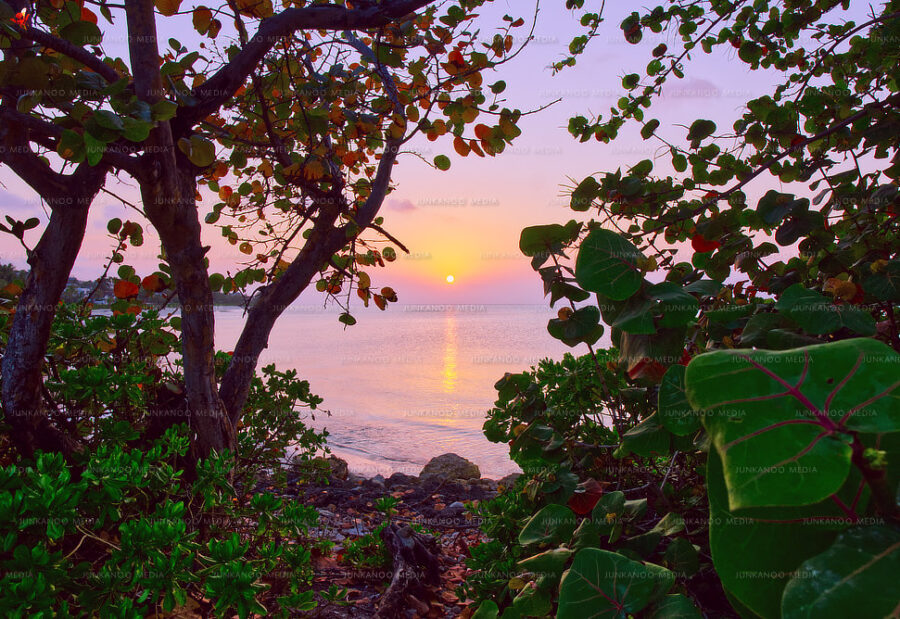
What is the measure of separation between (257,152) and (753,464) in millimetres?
3247

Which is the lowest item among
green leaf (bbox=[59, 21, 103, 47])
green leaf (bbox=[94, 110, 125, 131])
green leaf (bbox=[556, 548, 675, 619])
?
green leaf (bbox=[556, 548, 675, 619])

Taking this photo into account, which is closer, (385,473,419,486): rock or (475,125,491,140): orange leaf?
(475,125,491,140): orange leaf

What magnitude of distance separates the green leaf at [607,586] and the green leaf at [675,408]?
0.88 feet

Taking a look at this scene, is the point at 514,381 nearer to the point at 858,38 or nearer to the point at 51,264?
the point at 51,264

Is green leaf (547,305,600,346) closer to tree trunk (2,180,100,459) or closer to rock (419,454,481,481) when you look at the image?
tree trunk (2,180,100,459)

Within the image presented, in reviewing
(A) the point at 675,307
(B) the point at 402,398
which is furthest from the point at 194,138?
(B) the point at 402,398

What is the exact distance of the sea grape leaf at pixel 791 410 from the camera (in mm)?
424

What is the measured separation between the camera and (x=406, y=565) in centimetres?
275

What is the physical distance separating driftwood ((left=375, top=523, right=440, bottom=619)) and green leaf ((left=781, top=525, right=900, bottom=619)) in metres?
2.47

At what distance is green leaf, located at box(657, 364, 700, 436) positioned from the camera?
0.87 m

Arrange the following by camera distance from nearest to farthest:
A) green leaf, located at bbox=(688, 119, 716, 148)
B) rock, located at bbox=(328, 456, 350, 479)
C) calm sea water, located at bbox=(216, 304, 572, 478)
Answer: green leaf, located at bbox=(688, 119, 716, 148) → rock, located at bbox=(328, 456, 350, 479) → calm sea water, located at bbox=(216, 304, 572, 478)

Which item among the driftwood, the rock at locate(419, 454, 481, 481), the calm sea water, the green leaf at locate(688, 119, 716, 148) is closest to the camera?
the green leaf at locate(688, 119, 716, 148)

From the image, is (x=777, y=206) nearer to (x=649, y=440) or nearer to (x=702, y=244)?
(x=702, y=244)

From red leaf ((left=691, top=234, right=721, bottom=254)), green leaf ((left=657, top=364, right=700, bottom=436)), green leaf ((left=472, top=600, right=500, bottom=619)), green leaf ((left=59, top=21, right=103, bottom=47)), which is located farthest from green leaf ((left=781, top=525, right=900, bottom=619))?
green leaf ((left=59, top=21, right=103, bottom=47))
